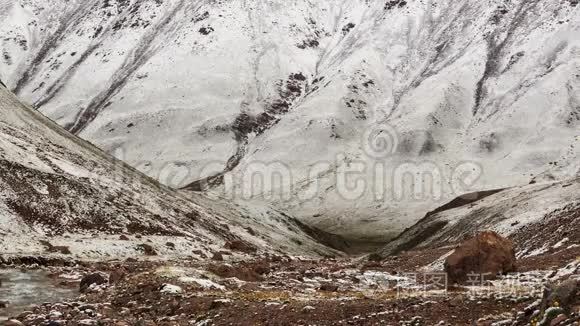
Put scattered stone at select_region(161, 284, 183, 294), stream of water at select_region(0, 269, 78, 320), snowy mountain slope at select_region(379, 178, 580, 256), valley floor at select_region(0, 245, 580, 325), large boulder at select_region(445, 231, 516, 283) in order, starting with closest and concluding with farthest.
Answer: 1. valley floor at select_region(0, 245, 580, 325)
2. scattered stone at select_region(161, 284, 183, 294)
3. stream of water at select_region(0, 269, 78, 320)
4. large boulder at select_region(445, 231, 516, 283)
5. snowy mountain slope at select_region(379, 178, 580, 256)

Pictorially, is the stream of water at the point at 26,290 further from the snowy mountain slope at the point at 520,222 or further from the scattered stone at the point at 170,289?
the snowy mountain slope at the point at 520,222

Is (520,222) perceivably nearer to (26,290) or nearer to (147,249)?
(147,249)

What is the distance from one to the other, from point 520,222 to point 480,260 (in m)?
27.4

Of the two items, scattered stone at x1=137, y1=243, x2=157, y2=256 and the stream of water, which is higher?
scattered stone at x1=137, y1=243, x2=157, y2=256

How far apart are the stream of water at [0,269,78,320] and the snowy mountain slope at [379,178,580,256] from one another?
28.0m

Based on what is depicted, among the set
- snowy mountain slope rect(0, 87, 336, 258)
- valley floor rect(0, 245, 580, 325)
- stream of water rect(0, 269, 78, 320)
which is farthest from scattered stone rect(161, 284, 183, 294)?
snowy mountain slope rect(0, 87, 336, 258)

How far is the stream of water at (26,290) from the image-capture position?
24.0 metres

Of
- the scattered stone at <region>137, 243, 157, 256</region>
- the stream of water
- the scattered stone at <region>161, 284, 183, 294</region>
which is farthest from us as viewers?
the scattered stone at <region>137, 243, 157, 256</region>

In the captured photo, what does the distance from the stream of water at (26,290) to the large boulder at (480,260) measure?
17.3 meters

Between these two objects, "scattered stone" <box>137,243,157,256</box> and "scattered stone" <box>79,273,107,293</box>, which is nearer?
"scattered stone" <box>79,273,107,293</box>

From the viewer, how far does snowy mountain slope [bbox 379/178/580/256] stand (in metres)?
39.9

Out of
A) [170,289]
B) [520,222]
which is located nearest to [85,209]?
[170,289]

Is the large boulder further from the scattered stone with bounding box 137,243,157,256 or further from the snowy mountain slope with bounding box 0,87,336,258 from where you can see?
the scattered stone with bounding box 137,243,157,256

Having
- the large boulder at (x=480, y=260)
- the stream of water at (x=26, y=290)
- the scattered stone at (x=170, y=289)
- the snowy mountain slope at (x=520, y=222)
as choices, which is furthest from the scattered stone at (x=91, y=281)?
the snowy mountain slope at (x=520, y=222)
